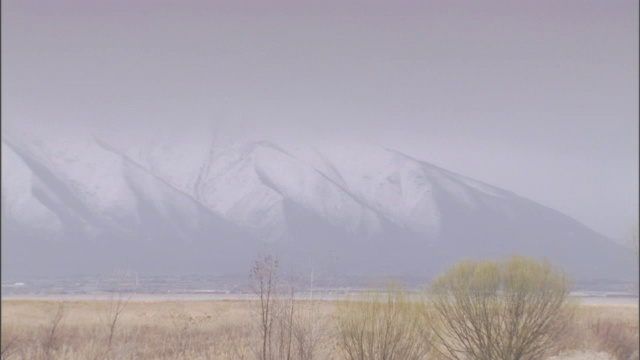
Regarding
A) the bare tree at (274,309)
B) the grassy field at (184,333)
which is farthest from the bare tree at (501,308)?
the bare tree at (274,309)

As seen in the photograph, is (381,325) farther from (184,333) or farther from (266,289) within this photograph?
Answer: (184,333)

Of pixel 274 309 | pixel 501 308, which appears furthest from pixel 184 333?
pixel 501 308

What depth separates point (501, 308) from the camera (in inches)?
990

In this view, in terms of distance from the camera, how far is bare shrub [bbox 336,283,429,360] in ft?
79.4

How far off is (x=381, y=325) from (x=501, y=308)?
438cm

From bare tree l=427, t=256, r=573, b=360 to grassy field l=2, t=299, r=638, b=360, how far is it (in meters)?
4.33

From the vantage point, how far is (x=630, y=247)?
5406cm

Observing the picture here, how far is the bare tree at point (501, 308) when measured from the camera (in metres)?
25.1

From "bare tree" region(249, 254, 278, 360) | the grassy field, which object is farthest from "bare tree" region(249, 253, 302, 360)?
the grassy field

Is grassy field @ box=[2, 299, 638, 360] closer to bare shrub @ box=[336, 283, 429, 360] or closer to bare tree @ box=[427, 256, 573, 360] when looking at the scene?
bare shrub @ box=[336, 283, 429, 360]

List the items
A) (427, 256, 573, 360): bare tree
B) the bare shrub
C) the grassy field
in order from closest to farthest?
1. the bare shrub
2. (427, 256, 573, 360): bare tree
3. the grassy field

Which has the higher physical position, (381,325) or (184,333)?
(381,325)

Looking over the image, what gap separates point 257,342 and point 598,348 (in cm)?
2144

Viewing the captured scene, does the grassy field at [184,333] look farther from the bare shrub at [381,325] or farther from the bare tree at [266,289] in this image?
the bare shrub at [381,325]
